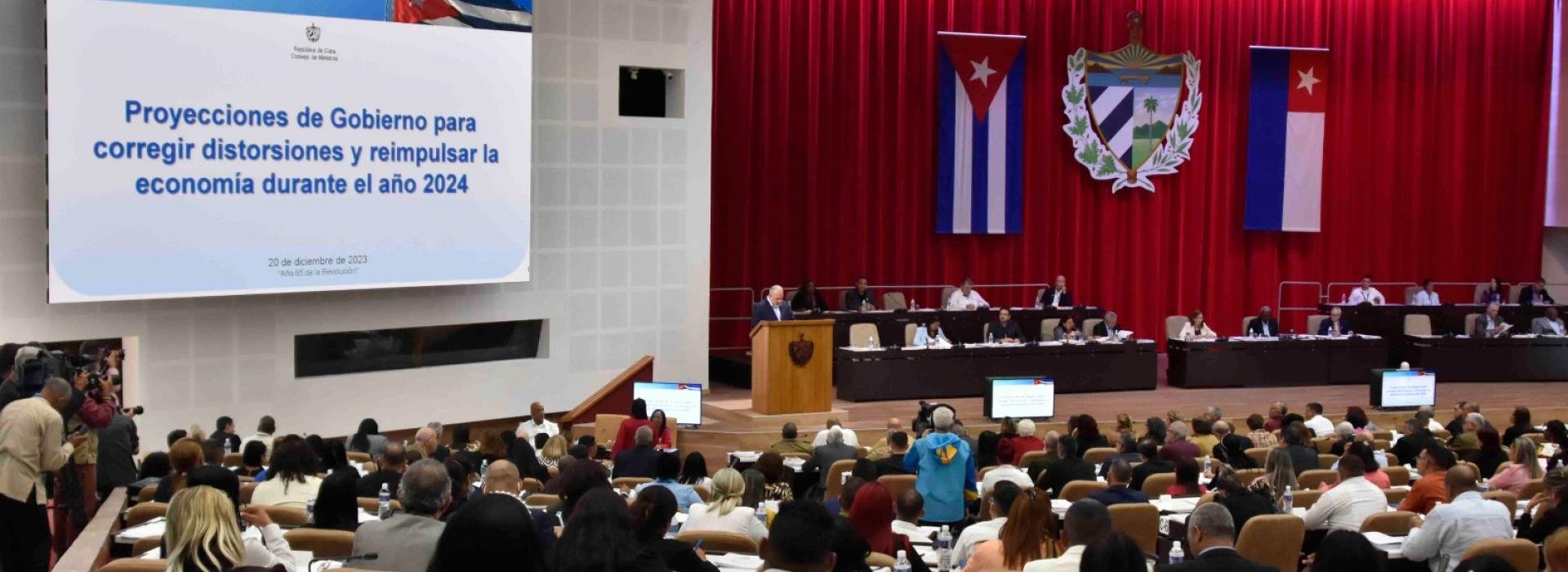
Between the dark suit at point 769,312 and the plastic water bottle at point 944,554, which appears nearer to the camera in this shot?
the plastic water bottle at point 944,554

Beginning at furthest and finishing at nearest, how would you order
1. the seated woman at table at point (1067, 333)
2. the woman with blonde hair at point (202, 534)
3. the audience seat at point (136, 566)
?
the seated woman at table at point (1067, 333) → the audience seat at point (136, 566) → the woman with blonde hair at point (202, 534)

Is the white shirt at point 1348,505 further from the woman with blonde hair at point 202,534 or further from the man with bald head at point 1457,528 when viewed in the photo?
the woman with blonde hair at point 202,534

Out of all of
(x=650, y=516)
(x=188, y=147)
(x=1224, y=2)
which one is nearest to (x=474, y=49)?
(x=188, y=147)

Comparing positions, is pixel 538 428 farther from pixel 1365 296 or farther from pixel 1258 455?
pixel 1365 296

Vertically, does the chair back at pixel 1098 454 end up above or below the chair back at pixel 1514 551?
below

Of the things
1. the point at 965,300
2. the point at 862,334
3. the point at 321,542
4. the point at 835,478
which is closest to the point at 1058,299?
the point at 965,300

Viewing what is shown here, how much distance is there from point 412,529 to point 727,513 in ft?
7.28

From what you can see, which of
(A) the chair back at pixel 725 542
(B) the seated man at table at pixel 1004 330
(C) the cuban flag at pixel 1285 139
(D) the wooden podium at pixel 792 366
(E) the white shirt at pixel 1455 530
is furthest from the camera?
(C) the cuban flag at pixel 1285 139

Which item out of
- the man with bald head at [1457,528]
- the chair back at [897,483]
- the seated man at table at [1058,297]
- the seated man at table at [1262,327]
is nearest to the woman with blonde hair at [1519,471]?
the man with bald head at [1457,528]

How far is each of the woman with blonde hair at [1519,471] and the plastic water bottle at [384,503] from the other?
573cm

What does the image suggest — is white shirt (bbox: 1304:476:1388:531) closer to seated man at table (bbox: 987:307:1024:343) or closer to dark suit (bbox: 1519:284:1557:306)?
seated man at table (bbox: 987:307:1024:343)

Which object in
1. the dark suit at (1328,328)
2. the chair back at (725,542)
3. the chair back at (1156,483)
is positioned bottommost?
the chair back at (1156,483)

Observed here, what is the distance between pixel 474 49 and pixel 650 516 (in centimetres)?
850

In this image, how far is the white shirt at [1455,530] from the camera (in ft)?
20.9
